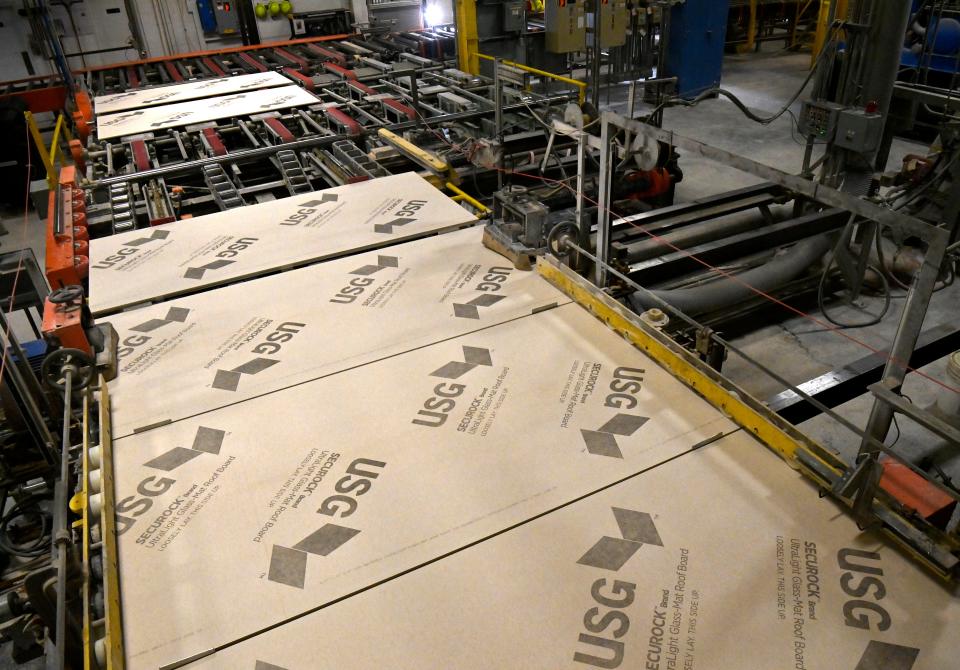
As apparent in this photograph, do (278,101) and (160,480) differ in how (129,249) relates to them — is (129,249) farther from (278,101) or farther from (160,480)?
(278,101)

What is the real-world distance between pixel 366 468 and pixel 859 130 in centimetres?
374

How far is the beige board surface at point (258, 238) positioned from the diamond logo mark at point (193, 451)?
1.18 meters

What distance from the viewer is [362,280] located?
3287 millimetres

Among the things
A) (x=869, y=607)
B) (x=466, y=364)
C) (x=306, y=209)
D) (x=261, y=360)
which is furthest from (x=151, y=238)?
(x=869, y=607)

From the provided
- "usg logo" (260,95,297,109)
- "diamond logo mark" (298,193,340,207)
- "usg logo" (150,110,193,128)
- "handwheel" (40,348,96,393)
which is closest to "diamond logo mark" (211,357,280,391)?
"handwheel" (40,348,96,393)

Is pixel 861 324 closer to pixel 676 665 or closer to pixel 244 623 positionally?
pixel 676 665

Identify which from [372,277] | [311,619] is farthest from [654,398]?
[372,277]

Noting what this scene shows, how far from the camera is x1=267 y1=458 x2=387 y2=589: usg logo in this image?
185 cm

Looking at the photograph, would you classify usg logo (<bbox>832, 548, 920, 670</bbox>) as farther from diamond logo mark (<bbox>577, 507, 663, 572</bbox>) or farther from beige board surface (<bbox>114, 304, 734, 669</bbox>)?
beige board surface (<bbox>114, 304, 734, 669</bbox>)

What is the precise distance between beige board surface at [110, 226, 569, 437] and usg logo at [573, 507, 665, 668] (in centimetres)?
119

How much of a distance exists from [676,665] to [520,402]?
1055 millimetres

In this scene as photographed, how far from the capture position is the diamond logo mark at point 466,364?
2590 millimetres

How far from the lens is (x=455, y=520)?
1.97 metres

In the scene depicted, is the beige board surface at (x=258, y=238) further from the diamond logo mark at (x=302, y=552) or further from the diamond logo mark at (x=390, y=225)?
the diamond logo mark at (x=302, y=552)
